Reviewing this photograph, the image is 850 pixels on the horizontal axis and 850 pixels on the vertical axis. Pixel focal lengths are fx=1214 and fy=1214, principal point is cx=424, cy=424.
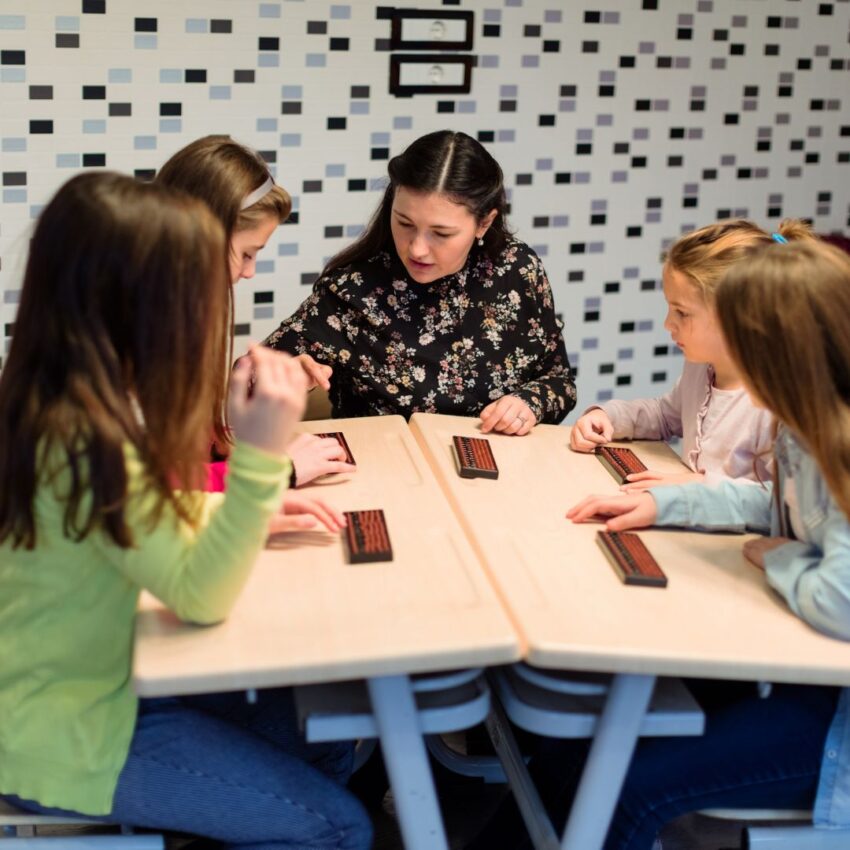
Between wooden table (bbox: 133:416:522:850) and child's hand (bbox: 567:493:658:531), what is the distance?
19 cm

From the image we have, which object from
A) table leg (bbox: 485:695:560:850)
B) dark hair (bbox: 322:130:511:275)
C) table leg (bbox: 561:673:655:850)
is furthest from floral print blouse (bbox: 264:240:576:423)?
table leg (bbox: 561:673:655:850)

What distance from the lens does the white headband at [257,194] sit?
6.53 feet

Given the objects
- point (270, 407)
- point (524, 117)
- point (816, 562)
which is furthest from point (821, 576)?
point (524, 117)

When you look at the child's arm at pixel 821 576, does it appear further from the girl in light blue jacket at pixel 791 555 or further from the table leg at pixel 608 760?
Answer: the table leg at pixel 608 760

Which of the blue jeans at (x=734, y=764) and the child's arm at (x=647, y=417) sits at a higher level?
the child's arm at (x=647, y=417)

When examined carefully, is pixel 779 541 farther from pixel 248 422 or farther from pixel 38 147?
pixel 38 147

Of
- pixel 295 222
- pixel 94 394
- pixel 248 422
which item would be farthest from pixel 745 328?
pixel 295 222

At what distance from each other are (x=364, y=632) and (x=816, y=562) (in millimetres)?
589

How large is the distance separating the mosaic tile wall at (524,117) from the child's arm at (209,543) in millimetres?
1336

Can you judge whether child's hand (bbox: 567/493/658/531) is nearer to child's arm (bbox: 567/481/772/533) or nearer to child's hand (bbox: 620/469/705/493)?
child's arm (bbox: 567/481/772/533)

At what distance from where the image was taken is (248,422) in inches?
51.3

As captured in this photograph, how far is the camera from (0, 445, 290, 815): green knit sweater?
1319 millimetres

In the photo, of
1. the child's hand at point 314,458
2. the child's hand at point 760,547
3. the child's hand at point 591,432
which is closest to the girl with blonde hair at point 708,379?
the child's hand at point 591,432

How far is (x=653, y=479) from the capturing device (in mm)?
1904
